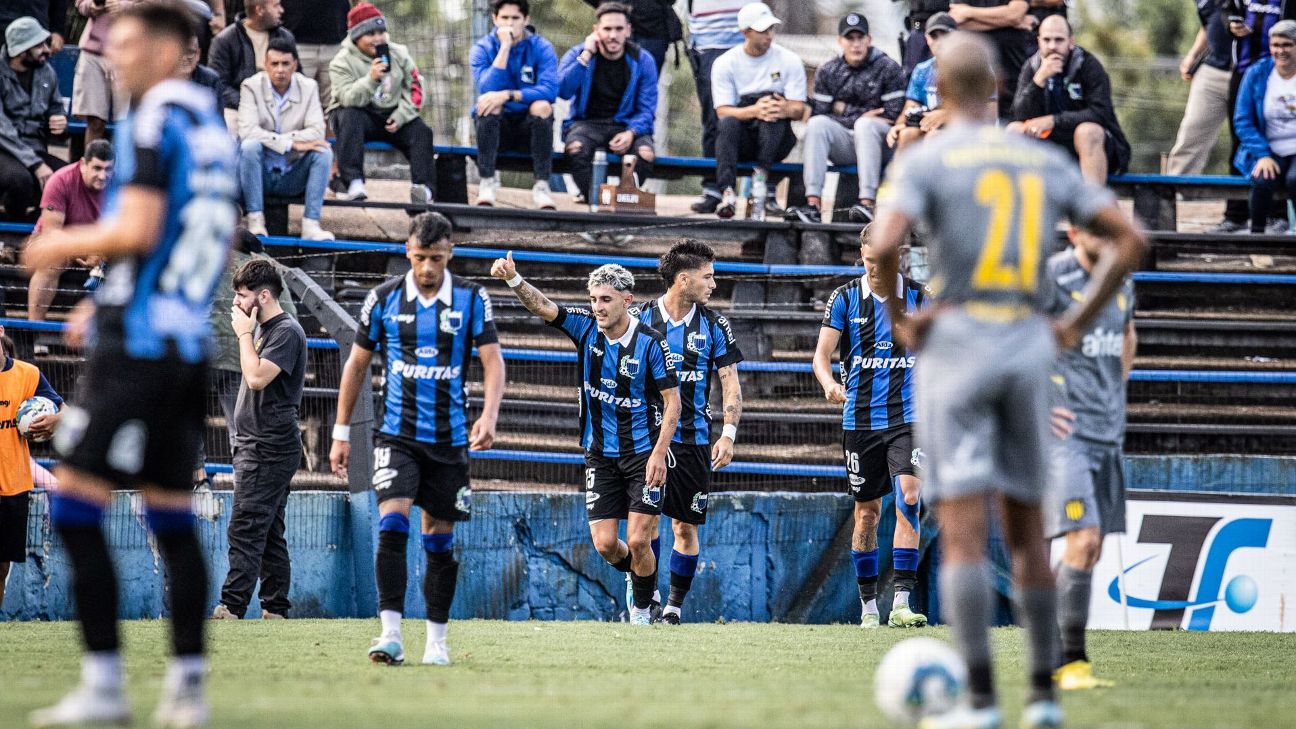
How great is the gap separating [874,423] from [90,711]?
23.0ft

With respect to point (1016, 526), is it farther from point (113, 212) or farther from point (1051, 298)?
point (113, 212)

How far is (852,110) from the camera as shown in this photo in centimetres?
1584

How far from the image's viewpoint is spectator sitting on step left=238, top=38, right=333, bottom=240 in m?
14.3

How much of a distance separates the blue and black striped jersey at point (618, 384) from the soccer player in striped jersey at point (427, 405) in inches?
116

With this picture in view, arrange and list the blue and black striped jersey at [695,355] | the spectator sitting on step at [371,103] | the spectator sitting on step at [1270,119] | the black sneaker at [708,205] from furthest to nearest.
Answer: the black sneaker at [708,205] → the spectator sitting on step at [1270,119] → the spectator sitting on step at [371,103] → the blue and black striped jersey at [695,355]

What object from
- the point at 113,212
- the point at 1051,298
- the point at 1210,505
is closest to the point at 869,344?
the point at 1210,505

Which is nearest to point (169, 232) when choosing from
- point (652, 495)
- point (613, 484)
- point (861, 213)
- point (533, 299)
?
point (533, 299)

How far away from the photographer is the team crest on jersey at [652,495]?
10598mm

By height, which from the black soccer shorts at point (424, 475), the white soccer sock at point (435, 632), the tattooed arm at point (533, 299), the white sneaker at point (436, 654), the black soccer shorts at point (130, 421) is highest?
the tattooed arm at point (533, 299)

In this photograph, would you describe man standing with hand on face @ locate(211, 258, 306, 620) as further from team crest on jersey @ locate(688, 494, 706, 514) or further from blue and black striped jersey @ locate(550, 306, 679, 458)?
team crest on jersey @ locate(688, 494, 706, 514)

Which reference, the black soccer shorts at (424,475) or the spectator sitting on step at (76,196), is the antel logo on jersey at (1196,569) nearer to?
the black soccer shorts at (424,475)

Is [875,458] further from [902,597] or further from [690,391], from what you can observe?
[690,391]

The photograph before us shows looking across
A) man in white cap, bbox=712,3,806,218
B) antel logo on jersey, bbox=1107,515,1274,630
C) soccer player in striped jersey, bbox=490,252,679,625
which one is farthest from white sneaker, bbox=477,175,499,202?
antel logo on jersey, bbox=1107,515,1274,630

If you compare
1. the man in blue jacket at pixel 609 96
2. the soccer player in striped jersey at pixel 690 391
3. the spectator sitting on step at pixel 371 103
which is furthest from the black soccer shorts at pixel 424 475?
the man in blue jacket at pixel 609 96
